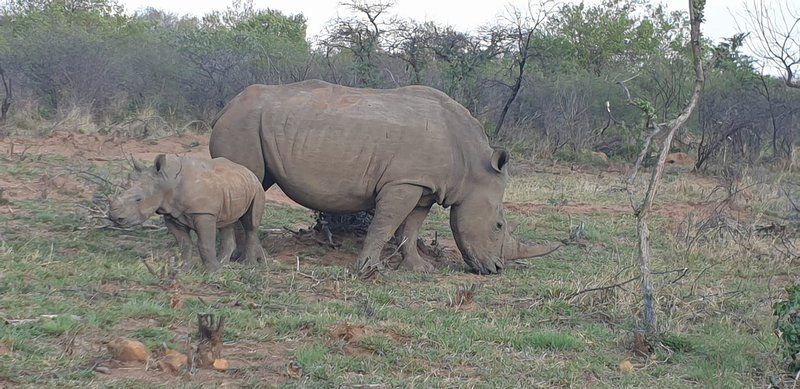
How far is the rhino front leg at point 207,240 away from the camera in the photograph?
735cm

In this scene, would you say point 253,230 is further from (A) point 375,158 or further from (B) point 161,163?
(A) point 375,158

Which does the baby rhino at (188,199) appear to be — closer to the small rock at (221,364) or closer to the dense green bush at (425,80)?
the small rock at (221,364)

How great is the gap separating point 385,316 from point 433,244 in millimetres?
3370

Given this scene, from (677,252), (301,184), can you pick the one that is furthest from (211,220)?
(677,252)

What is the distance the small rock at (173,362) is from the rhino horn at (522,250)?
453 cm

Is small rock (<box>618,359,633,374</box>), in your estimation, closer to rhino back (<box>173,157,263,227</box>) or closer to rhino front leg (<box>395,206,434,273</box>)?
rhino front leg (<box>395,206,434,273</box>)

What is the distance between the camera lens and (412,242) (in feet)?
28.9

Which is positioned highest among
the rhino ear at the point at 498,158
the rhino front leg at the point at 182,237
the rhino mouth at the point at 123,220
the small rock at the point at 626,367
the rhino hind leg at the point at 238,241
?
the rhino ear at the point at 498,158

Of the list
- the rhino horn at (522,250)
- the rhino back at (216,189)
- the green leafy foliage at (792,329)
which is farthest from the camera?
the rhino horn at (522,250)

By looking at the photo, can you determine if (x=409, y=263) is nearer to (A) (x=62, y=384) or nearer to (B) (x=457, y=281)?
(B) (x=457, y=281)

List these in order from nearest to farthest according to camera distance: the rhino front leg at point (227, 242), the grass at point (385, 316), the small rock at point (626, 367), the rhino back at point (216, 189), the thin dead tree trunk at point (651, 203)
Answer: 1. the grass at point (385, 316)
2. the small rock at point (626, 367)
3. the thin dead tree trunk at point (651, 203)
4. the rhino back at point (216, 189)
5. the rhino front leg at point (227, 242)

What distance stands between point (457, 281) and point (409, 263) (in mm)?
671

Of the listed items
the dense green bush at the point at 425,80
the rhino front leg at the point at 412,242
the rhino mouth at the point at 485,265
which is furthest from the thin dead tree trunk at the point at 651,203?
the dense green bush at the point at 425,80

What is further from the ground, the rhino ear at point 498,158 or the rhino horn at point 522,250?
the rhino ear at point 498,158
